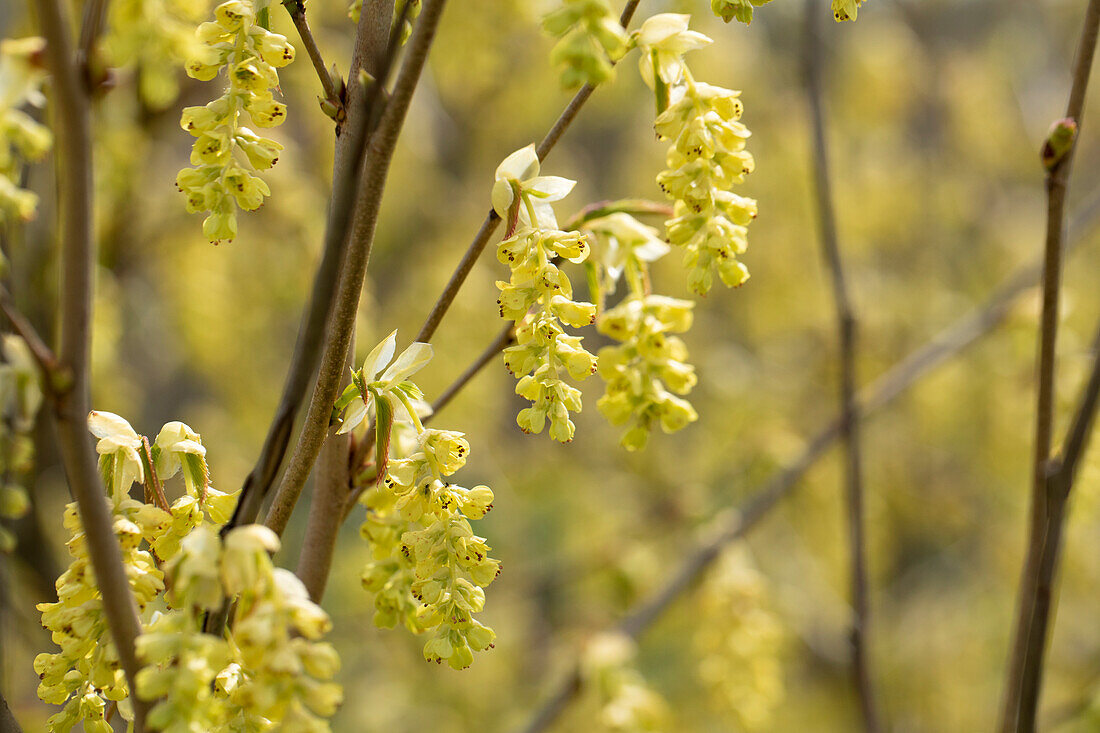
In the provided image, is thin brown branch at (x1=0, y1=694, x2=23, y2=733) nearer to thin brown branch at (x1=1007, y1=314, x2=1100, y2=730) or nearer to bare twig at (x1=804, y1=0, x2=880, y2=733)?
thin brown branch at (x1=1007, y1=314, x2=1100, y2=730)

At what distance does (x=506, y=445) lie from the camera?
17.0ft

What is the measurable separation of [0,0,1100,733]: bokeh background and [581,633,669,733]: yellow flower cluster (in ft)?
2.24

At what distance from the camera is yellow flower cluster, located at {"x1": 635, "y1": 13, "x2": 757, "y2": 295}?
0.80m

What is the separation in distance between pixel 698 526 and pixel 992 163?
452cm

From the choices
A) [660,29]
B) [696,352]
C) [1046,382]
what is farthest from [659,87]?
[696,352]

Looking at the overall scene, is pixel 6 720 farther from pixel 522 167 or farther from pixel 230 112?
pixel 522 167

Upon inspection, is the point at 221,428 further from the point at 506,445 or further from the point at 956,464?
the point at 956,464

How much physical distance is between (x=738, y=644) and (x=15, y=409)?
4.90ft

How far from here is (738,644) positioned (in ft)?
6.00

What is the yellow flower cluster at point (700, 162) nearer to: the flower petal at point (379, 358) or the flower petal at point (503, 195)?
the flower petal at point (503, 195)

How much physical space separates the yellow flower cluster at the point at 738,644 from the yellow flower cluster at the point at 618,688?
19 cm

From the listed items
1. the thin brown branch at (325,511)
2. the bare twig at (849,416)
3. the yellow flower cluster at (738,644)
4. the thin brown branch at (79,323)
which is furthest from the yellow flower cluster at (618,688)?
the thin brown branch at (79,323)

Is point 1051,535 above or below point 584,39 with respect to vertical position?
below

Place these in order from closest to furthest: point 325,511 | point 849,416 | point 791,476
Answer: point 325,511 → point 849,416 → point 791,476
